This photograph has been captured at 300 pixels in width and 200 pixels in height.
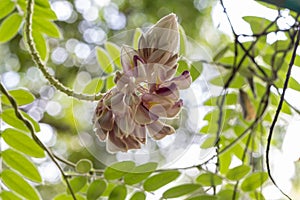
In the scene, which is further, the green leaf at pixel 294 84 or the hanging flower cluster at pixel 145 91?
the green leaf at pixel 294 84

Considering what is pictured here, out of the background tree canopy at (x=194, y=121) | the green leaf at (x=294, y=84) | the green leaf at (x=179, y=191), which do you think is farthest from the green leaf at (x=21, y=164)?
the green leaf at (x=294, y=84)

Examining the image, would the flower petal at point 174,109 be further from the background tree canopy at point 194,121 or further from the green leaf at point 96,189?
the green leaf at point 96,189

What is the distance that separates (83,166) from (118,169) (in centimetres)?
6

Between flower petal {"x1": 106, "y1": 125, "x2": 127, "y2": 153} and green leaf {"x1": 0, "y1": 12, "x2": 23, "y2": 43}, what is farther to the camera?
green leaf {"x1": 0, "y1": 12, "x2": 23, "y2": 43}

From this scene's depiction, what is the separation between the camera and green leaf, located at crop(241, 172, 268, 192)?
1.35 ft

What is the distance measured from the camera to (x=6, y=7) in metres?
0.45

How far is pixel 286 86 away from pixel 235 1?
0.09 meters

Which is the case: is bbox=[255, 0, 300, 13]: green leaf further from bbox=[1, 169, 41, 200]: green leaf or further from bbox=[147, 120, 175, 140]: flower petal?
bbox=[1, 169, 41, 200]: green leaf

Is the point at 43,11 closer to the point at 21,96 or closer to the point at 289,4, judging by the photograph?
the point at 21,96

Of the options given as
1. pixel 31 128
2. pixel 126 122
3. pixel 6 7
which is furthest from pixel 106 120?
pixel 6 7

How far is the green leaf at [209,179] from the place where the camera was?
399 millimetres

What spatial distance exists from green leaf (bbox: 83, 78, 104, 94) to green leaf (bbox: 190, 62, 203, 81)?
56mm

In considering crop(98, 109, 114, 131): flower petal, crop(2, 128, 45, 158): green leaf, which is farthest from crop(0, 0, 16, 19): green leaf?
crop(98, 109, 114, 131): flower petal

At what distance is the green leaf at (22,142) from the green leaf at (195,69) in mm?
154
